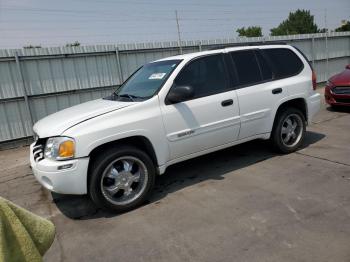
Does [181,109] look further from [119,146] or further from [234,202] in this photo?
[234,202]

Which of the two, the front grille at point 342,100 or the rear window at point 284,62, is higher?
the rear window at point 284,62

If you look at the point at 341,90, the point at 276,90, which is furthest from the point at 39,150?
the point at 341,90

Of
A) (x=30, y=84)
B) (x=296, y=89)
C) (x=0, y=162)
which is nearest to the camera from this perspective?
(x=296, y=89)

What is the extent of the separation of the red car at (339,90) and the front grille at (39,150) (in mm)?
7407

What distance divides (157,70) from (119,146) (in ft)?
4.69

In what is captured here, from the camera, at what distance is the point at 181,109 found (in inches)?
174

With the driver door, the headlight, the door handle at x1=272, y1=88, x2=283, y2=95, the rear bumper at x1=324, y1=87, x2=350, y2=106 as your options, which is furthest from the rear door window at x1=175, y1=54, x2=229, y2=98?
the rear bumper at x1=324, y1=87, x2=350, y2=106

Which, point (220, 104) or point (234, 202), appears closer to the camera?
point (234, 202)

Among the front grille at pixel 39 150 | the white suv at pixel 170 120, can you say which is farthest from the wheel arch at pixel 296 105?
the front grille at pixel 39 150

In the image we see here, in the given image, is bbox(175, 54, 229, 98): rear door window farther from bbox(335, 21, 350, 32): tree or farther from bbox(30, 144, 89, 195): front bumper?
bbox(335, 21, 350, 32): tree

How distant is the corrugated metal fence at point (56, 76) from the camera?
27.4ft

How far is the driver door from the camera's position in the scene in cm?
440

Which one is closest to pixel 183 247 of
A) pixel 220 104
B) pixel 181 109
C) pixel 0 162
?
pixel 181 109

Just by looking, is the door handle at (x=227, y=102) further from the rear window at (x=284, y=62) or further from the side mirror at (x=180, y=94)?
the rear window at (x=284, y=62)
